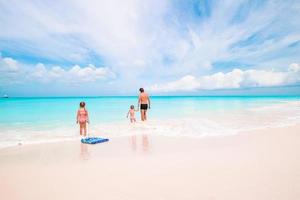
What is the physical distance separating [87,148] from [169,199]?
3.88 m

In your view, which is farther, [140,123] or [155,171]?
[140,123]

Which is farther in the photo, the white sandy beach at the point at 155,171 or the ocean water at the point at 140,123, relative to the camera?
the ocean water at the point at 140,123

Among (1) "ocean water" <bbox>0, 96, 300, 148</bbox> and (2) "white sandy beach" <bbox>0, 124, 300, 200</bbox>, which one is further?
(1) "ocean water" <bbox>0, 96, 300, 148</bbox>

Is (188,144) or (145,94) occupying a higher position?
(145,94)

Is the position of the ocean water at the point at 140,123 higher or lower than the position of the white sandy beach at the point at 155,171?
lower

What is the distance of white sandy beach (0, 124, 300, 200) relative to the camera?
316 centimetres

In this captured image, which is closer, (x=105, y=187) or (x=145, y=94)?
(x=105, y=187)

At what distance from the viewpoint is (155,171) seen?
404 centimetres

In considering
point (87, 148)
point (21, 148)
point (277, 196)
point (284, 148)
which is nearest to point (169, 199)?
point (277, 196)

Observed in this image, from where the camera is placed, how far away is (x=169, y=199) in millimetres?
2967

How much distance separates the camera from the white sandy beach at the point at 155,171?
3.16m

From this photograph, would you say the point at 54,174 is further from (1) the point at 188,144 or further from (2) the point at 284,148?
(2) the point at 284,148

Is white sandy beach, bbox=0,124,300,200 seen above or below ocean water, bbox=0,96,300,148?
above

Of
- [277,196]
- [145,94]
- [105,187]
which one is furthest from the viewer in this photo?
[145,94]
